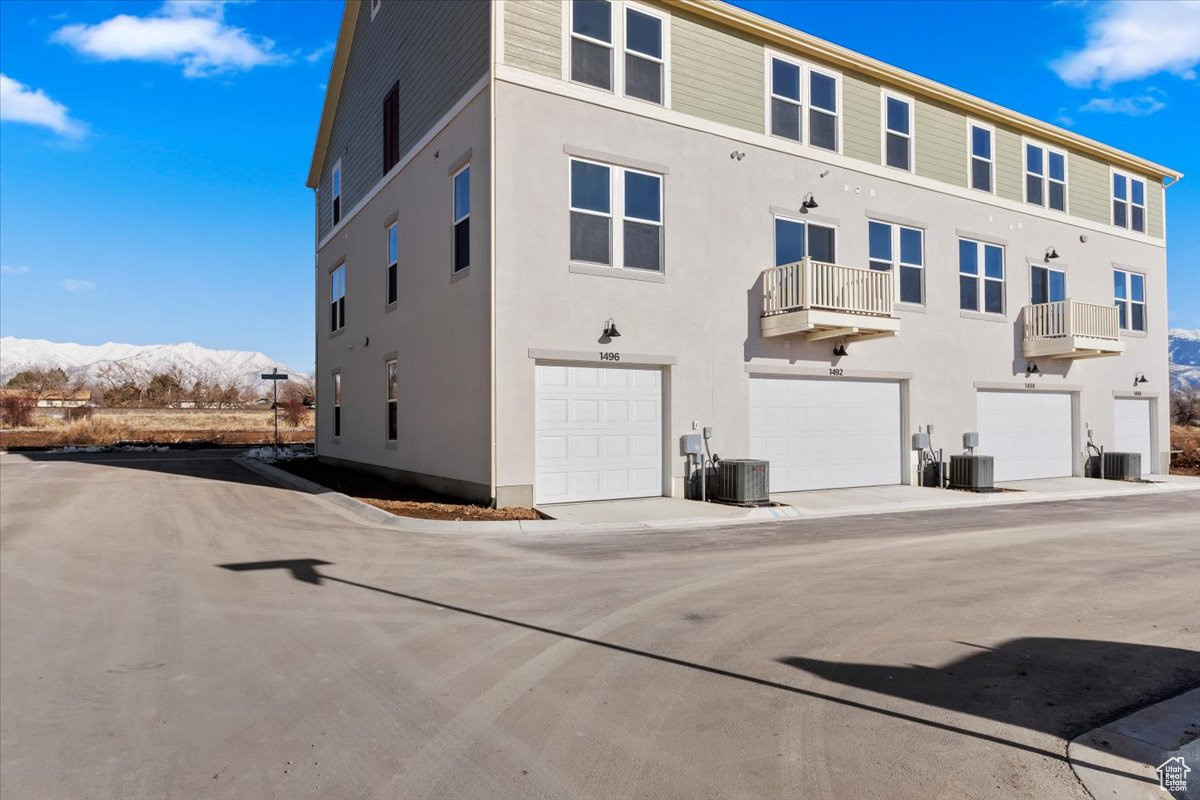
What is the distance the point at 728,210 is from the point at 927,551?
8.05 m

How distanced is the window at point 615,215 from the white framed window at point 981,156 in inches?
382

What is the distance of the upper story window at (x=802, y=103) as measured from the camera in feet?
53.2

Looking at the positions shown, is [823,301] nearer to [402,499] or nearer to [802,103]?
[802,103]

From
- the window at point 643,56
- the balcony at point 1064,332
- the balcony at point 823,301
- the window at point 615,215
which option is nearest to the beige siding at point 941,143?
the balcony at point 1064,332

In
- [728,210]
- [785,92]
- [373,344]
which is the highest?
[785,92]

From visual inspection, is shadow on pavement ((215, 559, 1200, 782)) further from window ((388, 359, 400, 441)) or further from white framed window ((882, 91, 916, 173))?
white framed window ((882, 91, 916, 173))

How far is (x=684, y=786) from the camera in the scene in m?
3.50

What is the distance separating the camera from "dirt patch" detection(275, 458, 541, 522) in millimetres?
12180

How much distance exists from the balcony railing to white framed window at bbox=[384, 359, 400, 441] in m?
8.40

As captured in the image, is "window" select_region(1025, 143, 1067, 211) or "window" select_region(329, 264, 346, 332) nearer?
"window" select_region(1025, 143, 1067, 211)

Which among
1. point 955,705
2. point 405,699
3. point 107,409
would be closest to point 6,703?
point 405,699

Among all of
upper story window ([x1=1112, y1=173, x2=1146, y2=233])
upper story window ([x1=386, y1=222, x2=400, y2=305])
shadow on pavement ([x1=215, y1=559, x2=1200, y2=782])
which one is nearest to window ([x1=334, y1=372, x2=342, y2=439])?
upper story window ([x1=386, y1=222, x2=400, y2=305])

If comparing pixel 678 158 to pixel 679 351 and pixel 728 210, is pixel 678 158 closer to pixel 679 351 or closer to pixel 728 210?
pixel 728 210

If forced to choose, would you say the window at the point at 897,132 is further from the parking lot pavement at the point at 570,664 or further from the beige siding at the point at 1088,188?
the parking lot pavement at the point at 570,664
